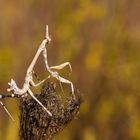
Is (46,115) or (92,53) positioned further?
(92,53)

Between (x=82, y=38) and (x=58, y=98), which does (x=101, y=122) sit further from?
(x=58, y=98)

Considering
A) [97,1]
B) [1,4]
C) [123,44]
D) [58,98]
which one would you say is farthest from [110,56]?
[58,98]

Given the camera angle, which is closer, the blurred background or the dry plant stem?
the dry plant stem

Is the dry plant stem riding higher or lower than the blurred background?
lower

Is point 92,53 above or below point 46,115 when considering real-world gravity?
above
